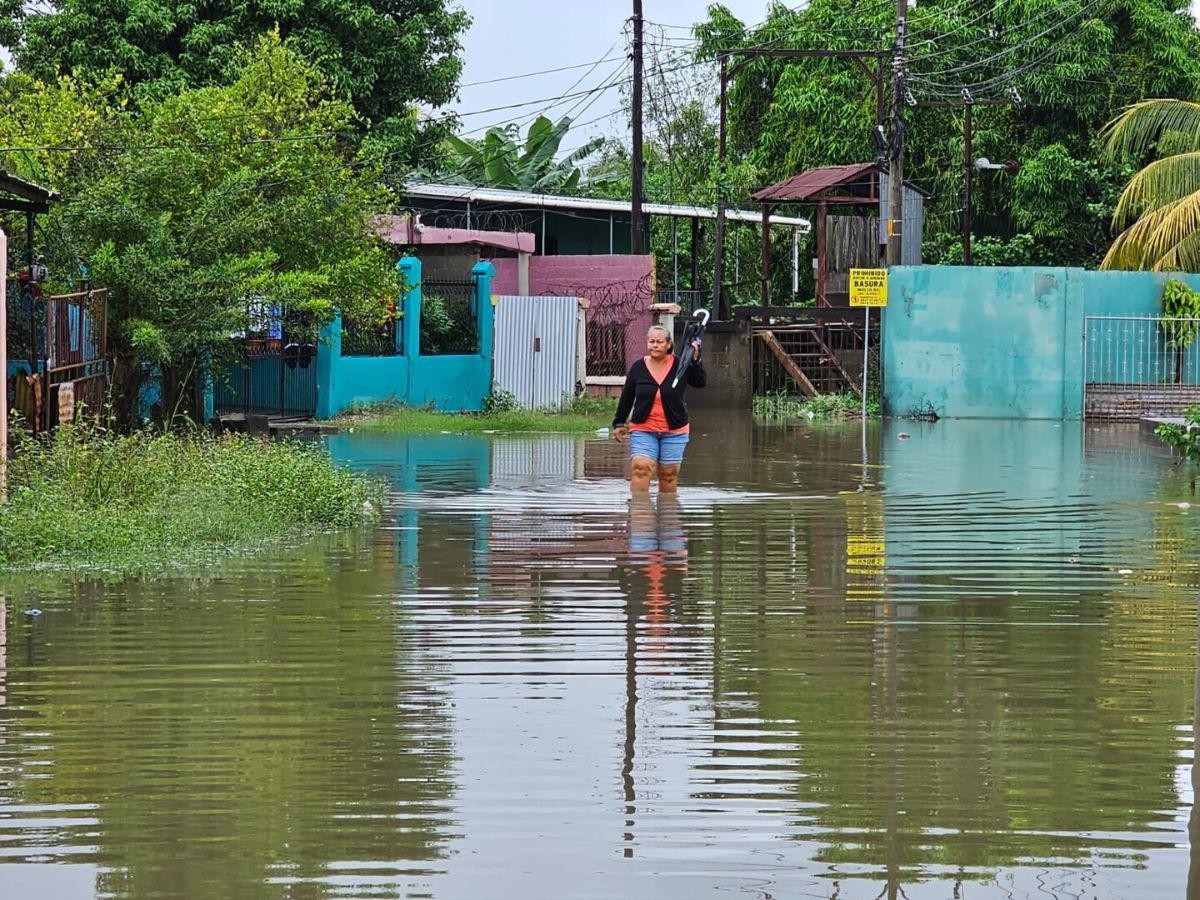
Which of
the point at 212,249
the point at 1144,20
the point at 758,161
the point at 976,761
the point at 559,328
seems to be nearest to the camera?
the point at 976,761

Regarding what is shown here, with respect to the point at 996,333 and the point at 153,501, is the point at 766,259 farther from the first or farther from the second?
the point at 153,501

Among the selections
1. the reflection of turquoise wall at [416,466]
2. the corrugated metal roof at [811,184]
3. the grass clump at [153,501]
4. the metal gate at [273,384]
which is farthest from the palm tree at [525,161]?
the grass clump at [153,501]

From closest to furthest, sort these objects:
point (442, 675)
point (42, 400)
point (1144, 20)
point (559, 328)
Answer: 1. point (442, 675)
2. point (42, 400)
3. point (559, 328)
4. point (1144, 20)

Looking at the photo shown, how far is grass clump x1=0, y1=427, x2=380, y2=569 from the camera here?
1094 cm

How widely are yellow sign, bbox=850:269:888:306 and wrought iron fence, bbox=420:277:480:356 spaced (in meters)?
6.50

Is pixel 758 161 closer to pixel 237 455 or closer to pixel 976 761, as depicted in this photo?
pixel 237 455

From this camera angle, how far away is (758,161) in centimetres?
4256

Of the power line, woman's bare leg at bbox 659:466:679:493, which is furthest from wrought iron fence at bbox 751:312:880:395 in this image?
woman's bare leg at bbox 659:466:679:493

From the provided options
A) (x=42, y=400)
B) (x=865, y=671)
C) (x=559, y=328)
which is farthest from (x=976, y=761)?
(x=559, y=328)

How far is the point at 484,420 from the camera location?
89.8 ft

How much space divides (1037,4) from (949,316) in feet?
41.2

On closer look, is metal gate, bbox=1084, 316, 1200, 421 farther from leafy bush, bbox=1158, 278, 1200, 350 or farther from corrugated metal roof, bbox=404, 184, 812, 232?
corrugated metal roof, bbox=404, 184, 812, 232

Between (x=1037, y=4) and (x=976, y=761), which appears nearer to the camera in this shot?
(x=976, y=761)

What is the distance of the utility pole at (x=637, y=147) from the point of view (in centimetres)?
3177
